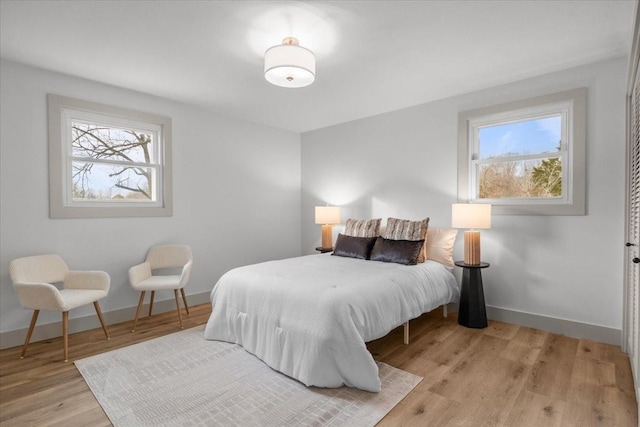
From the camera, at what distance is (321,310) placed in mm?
2164

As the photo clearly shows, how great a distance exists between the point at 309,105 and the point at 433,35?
1919mm

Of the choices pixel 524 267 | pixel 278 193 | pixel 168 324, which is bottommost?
pixel 168 324

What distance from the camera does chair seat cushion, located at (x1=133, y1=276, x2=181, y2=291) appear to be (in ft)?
10.6

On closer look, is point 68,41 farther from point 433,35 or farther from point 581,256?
point 581,256

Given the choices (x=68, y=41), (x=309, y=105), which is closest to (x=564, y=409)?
(x=309, y=105)

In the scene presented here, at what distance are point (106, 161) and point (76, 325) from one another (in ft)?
5.54

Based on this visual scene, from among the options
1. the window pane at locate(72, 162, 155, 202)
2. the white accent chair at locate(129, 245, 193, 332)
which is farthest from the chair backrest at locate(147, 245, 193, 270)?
the window pane at locate(72, 162, 155, 202)

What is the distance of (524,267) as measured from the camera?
3.30 meters

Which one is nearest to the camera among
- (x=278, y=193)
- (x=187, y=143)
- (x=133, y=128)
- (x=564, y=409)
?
(x=564, y=409)

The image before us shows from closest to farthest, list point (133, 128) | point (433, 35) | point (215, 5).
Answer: point (215, 5), point (433, 35), point (133, 128)

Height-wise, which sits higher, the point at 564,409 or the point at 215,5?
the point at 215,5

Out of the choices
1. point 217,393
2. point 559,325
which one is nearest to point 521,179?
point 559,325

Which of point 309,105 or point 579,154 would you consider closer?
point 579,154

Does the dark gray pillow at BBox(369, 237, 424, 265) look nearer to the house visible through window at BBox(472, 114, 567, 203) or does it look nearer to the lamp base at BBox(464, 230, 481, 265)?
the lamp base at BBox(464, 230, 481, 265)
